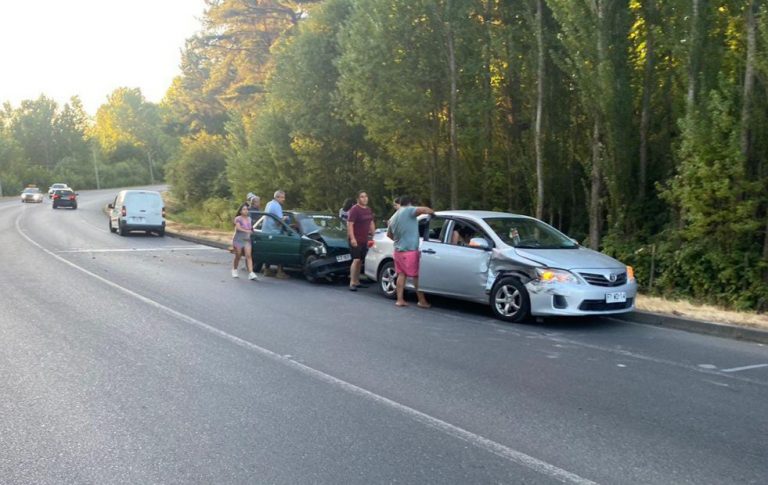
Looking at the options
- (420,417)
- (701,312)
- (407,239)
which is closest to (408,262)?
(407,239)

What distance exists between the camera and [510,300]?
931 cm

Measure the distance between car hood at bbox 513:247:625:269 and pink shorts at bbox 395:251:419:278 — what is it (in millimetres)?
1690

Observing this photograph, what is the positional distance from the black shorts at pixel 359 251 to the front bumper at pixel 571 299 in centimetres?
401

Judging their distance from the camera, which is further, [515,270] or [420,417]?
[515,270]

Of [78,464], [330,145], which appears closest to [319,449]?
[78,464]

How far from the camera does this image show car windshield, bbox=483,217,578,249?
9.81 metres

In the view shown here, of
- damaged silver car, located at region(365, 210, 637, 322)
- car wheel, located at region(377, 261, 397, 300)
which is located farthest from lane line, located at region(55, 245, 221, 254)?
damaged silver car, located at region(365, 210, 637, 322)

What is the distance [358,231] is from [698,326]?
18.8 feet

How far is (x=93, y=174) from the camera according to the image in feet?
349

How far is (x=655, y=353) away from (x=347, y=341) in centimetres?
347

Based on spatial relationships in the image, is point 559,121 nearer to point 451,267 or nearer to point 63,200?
point 451,267

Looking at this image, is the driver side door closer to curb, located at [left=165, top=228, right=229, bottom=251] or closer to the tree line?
the tree line

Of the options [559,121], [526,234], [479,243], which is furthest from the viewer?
[559,121]

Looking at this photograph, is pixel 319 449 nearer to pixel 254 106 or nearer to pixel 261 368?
pixel 261 368
